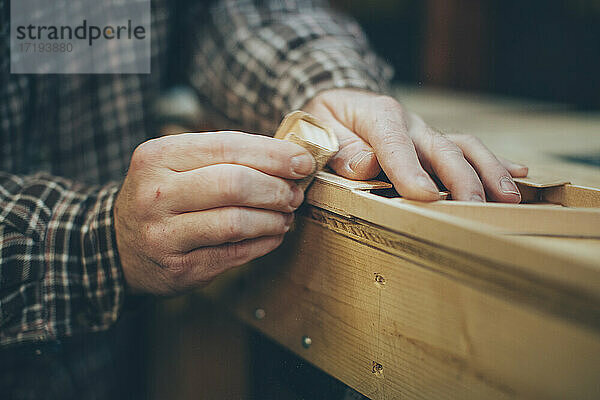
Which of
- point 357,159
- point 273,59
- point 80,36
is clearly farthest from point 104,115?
point 357,159

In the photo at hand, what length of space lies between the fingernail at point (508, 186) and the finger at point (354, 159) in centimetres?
12

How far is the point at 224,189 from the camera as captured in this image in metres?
0.41

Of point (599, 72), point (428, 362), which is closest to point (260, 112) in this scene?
point (428, 362)

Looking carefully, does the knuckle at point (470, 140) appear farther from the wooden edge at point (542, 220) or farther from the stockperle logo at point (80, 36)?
the stockperle logo at point (80, 36)

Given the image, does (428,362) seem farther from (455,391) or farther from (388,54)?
(388,54)

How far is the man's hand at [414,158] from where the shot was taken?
420 millimetres

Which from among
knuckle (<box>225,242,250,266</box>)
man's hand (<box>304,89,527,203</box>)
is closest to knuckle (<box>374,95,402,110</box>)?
man's hand (<box>304,89,527,203</box>)

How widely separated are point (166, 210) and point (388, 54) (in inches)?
70.0

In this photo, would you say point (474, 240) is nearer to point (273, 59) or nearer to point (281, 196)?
point (281, 196)

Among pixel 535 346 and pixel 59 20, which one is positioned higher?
pixel 59 20

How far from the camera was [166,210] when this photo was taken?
1.44 ft

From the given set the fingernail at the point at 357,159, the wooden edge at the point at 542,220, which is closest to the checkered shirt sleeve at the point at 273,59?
the fingernail at the point at 357,159

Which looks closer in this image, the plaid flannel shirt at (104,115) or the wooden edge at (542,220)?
the wooden edge at (542,220)

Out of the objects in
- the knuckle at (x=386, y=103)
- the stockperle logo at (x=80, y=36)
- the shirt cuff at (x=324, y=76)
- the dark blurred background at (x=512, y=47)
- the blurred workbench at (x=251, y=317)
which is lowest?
the blurred workbench at (x=251, y=317)
